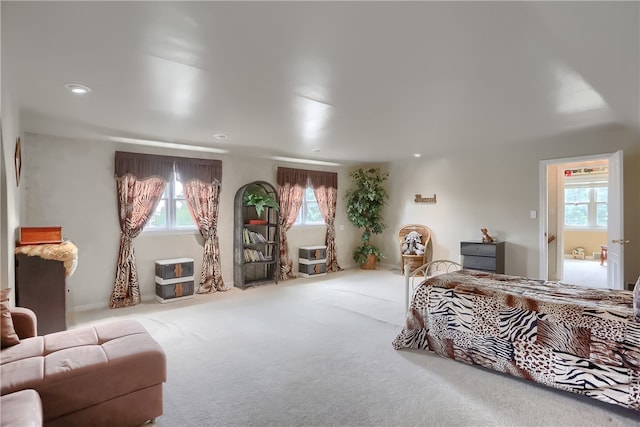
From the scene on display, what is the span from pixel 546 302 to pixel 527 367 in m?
0.49

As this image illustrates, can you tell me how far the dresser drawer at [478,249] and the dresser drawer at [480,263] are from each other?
0.21ft

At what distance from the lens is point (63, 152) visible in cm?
431

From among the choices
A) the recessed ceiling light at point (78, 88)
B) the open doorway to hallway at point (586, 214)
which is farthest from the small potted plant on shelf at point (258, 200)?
the open doorway to hallway at point (586, 214)

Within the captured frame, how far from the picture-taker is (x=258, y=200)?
18.8ft

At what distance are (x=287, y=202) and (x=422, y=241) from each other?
2732mm

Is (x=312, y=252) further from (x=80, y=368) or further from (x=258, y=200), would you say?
(x=80, y=368)

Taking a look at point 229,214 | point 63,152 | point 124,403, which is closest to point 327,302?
point 229,214

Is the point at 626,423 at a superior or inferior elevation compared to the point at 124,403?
inferior

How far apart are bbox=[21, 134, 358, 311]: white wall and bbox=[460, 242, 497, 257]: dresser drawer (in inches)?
167

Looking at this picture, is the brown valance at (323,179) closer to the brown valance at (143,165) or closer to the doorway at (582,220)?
the brown valance at (143,165)

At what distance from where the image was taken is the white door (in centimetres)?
390

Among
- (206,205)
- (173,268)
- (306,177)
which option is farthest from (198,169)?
(306,177)

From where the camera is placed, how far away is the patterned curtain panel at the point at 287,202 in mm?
6391

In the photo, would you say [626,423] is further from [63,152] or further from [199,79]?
[63,152]
